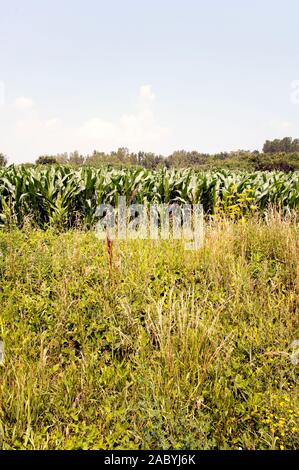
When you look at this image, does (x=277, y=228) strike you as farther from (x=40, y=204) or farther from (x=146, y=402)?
(x=40, y=204)

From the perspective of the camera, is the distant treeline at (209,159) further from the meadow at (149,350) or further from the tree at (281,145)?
the meadow at (149,350)

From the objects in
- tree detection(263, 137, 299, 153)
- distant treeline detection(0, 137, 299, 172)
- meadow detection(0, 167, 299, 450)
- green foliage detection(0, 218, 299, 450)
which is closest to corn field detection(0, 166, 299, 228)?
meadow detection(0, 167, 299, 450)

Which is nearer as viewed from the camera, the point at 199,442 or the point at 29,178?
the point at 199,442

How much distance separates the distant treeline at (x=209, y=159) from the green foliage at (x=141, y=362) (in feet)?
64.8

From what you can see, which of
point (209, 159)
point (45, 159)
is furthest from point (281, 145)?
point (45, 159)

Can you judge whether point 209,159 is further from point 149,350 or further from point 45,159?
point 149,350

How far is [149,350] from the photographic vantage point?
2.29 metres

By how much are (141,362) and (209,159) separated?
58579 mm

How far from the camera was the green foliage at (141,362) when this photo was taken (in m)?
1.71

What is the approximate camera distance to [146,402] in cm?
180

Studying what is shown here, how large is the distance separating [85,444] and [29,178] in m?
5.13
